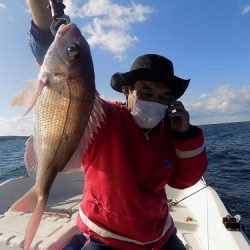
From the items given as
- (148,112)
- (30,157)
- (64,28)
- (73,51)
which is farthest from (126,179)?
(64,28)

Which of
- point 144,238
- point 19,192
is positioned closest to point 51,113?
point 144,238

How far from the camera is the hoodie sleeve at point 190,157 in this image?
280cm

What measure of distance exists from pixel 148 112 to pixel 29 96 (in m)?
1.14

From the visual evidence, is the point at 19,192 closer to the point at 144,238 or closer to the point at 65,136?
the point at 144,238

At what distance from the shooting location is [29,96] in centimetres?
187

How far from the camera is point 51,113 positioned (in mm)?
1869

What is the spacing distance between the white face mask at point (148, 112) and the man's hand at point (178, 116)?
0.07 metres

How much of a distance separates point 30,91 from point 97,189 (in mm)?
1058

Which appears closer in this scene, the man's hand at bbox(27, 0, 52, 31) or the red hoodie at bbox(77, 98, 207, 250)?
the man's hand at bbox(27, 0, 52, 31)

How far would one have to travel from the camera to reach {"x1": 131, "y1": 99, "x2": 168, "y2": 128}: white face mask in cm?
268

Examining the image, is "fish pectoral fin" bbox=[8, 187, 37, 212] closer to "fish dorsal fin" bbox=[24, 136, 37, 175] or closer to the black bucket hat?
"fish dorsal fin" bbox=[24, 136, 37, 175]

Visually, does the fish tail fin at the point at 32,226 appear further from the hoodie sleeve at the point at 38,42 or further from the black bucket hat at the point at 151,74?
the black bucket hat at the point at 151,74

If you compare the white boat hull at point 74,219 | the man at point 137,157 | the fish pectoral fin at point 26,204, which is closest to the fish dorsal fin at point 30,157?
the fish pectoral fin at point 26,204

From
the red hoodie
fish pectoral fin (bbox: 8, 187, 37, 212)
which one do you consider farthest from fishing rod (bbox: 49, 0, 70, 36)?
fish pectoral fin (bbox: 8, 187, 37, 212)
